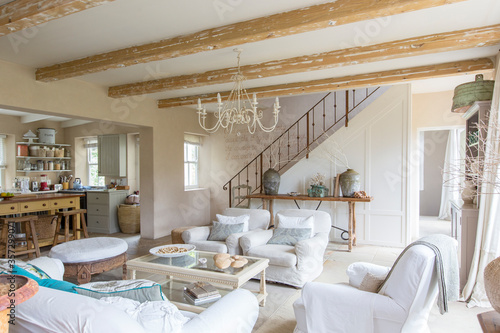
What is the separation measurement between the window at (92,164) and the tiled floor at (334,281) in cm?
303

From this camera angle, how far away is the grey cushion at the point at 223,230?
442cm

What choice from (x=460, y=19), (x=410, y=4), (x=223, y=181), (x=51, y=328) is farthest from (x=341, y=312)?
(x=223, y=181)

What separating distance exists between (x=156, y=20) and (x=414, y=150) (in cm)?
519

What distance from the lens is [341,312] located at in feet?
7.62

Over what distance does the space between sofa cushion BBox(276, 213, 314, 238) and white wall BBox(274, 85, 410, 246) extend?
189 cm

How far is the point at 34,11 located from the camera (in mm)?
2400

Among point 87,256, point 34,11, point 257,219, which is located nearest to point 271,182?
point 257,219

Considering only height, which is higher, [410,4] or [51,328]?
[410,4]

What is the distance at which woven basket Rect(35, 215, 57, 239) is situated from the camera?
5.58m

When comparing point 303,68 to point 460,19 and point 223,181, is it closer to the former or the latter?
point 460,19

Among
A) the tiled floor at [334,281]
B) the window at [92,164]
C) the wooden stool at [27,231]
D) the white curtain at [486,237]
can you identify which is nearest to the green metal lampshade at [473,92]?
the white curtain at [486,237]

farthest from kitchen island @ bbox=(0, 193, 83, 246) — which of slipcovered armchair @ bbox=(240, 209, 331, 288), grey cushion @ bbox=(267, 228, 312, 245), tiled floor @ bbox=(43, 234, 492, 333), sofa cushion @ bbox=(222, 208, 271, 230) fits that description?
grey cushion @ bbox=(267, 228, 312, 245)

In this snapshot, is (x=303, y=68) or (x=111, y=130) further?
(x=111, y=130)

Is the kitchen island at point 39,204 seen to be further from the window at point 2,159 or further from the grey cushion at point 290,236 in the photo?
the grey cushion at point 290,236
